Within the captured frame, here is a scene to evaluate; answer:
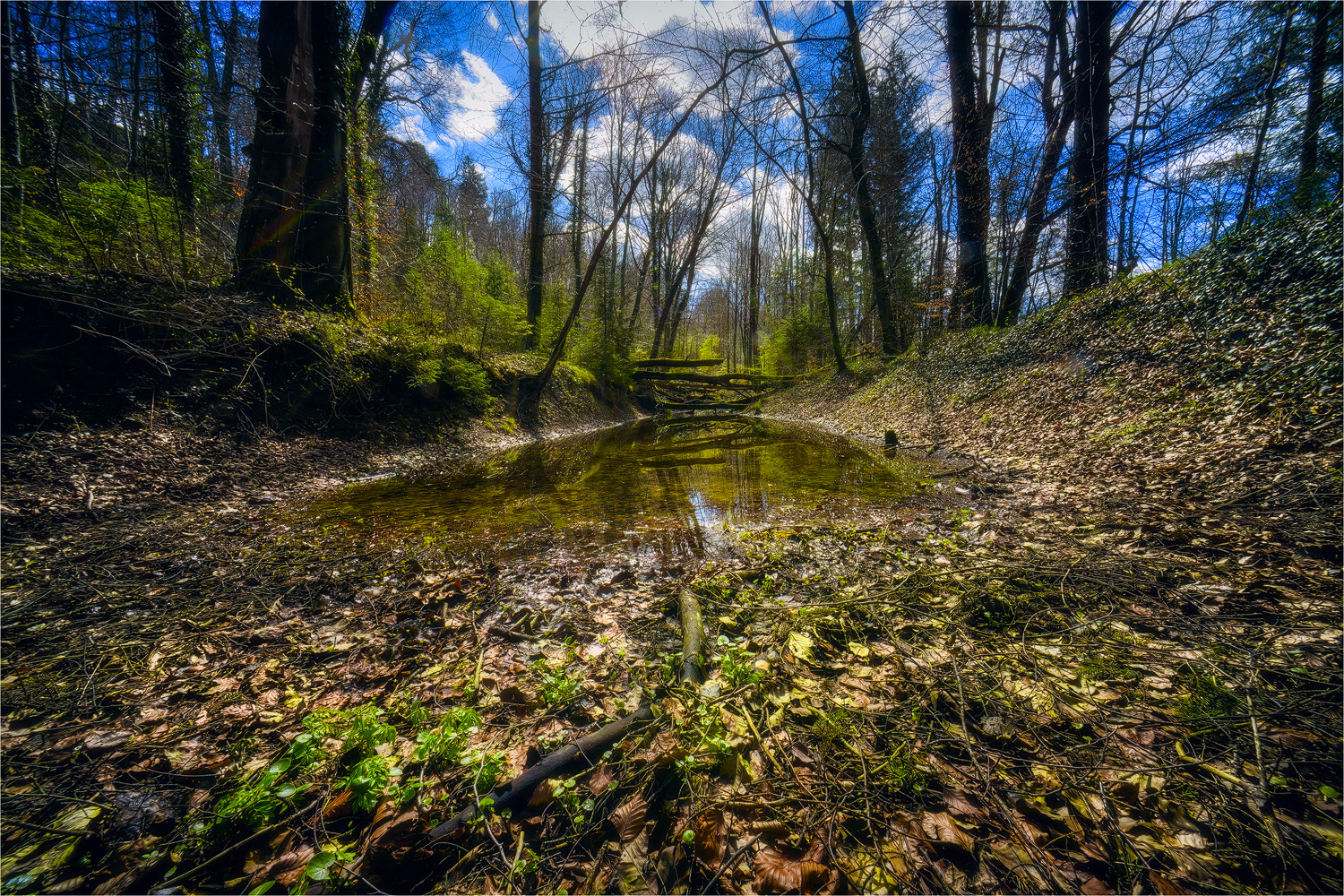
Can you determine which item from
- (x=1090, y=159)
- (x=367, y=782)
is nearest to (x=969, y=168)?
(x=1090, y=159)

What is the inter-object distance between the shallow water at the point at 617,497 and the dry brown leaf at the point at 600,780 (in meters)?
2.16

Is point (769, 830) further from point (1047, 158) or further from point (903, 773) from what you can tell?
point (1047, 158)

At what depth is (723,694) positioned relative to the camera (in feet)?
6.43

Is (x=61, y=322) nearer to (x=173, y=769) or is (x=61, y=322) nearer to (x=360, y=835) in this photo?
(x=173, y=769)

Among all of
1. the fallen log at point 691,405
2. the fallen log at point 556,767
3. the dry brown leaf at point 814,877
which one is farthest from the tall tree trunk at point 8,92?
the fallen log at point 691,405

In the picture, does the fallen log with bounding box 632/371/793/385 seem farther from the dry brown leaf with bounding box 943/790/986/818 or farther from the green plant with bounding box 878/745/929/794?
the dry brown leaf with bounding box 943/790/986/818

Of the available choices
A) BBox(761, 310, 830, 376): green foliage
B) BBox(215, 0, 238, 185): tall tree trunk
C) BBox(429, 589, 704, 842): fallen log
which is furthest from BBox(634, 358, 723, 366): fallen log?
BBox(429, 589, 704, 842): fallen log

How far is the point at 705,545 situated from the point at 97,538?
4.86m

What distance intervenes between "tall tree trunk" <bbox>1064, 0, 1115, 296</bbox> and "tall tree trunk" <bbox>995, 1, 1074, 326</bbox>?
1.20 feet

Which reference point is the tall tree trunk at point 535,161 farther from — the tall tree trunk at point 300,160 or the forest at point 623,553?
the tall tree trunk at point 300,160

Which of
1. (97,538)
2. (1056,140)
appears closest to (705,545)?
(97,538)

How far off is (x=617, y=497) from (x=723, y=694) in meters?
3.81

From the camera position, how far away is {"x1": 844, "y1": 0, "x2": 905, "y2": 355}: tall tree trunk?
11953mm

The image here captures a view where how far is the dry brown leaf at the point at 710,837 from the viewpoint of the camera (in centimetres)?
132
